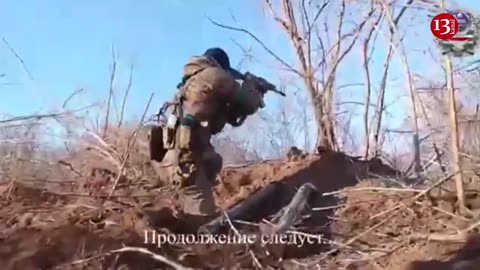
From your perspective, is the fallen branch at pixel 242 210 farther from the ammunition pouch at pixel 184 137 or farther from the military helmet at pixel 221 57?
the military helmet at pixel 221 57

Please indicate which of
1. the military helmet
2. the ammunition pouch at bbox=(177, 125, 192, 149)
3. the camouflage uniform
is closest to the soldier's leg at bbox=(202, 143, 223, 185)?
the camouflage uniform

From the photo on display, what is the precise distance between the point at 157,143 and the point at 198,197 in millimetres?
610

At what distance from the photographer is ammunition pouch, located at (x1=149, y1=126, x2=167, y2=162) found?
586 cm

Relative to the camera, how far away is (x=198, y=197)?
5715mm

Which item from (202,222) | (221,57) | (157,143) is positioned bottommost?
(202,222)

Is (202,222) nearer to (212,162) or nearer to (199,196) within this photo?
(199,196)

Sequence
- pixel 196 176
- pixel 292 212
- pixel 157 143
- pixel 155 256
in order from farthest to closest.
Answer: pixel 157 143 → pixel 196 176 → pixel 292 212 → pixel 155 256

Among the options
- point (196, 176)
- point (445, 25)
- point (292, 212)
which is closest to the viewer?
point (292, 212)

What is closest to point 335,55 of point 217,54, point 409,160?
point 409,160

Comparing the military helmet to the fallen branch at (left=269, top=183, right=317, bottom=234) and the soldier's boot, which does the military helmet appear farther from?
the fallen branch at (left=269, top=183, right=317, bottom=234)

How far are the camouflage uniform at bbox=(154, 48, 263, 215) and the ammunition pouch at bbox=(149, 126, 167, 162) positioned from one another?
0.09 metres

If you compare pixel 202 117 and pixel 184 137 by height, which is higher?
pixel 202 117

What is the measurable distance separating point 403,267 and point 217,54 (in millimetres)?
2490

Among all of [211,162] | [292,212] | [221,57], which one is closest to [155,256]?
[292,212]
